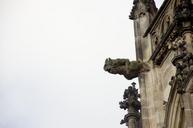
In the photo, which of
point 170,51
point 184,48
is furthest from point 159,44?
point 184,48

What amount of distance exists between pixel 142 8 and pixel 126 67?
2285 millimetres

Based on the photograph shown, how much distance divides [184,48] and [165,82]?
1490 mm

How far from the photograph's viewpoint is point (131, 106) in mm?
19375

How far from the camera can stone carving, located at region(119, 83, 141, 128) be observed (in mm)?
19109

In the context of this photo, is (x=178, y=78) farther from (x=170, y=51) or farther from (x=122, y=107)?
(x=122, y=107)

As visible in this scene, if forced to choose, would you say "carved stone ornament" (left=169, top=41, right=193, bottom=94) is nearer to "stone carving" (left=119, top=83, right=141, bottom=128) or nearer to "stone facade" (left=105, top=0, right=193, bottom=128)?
"stone facade" (left=105, top=0, right=193, bottom=128)

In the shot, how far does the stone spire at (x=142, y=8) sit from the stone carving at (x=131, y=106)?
2226 mm

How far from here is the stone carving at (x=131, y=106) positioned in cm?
1911

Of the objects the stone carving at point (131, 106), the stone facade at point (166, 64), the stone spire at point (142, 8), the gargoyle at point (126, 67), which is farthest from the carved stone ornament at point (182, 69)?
the stone spire at point (142, 8)

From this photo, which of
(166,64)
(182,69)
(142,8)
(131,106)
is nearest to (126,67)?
(131,106)

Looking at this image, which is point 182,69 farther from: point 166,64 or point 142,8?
point 142,8

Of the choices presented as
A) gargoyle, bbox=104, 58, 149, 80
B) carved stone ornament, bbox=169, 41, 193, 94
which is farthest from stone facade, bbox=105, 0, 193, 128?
gargoyle, bbox=104, 58, 149, 80

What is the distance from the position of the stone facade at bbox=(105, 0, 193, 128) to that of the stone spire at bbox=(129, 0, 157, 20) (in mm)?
57

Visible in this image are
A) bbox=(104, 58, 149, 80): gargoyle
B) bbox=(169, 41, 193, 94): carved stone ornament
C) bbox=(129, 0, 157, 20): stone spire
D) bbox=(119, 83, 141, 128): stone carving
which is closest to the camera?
bbox=(169, 41, 193, 94): carved stone ornament
